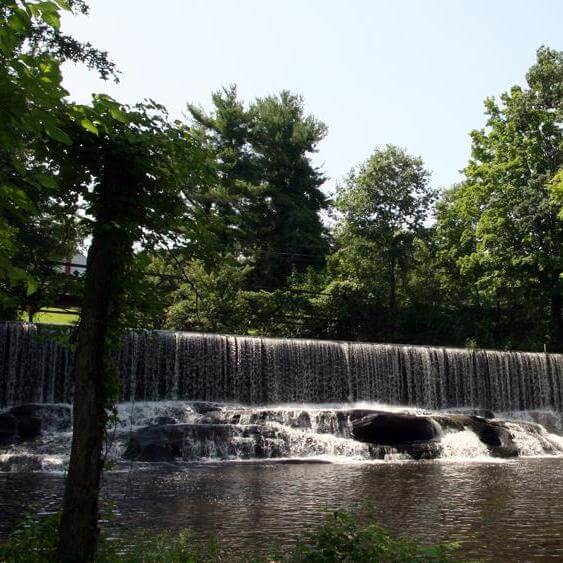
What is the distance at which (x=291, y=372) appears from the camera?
24.2 metres

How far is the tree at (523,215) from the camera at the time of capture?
34.3 metres

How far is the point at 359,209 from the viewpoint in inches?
1537

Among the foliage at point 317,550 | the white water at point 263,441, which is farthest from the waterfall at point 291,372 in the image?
the foliage at point 317,550

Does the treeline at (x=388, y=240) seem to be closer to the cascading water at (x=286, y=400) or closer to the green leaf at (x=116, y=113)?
the cascading water at (x=286, y=400)

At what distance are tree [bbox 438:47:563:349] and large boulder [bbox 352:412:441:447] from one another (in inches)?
653

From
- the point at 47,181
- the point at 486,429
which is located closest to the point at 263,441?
the point at 486,429

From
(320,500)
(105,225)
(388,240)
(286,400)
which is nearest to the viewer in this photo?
(105,225)

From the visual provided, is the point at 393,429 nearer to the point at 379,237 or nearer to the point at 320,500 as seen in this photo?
the point at 320,500

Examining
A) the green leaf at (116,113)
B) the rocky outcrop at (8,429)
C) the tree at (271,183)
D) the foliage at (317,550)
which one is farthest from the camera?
the tree at (271,183)

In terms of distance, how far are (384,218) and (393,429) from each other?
2111cm

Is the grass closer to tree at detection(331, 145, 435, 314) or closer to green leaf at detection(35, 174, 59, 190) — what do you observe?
green leaf at detection(35, 174, 59, 190)

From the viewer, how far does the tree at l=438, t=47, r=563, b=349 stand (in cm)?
3428

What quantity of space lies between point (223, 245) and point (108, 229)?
0.90m

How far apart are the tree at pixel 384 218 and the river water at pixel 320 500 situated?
73.5 feet
